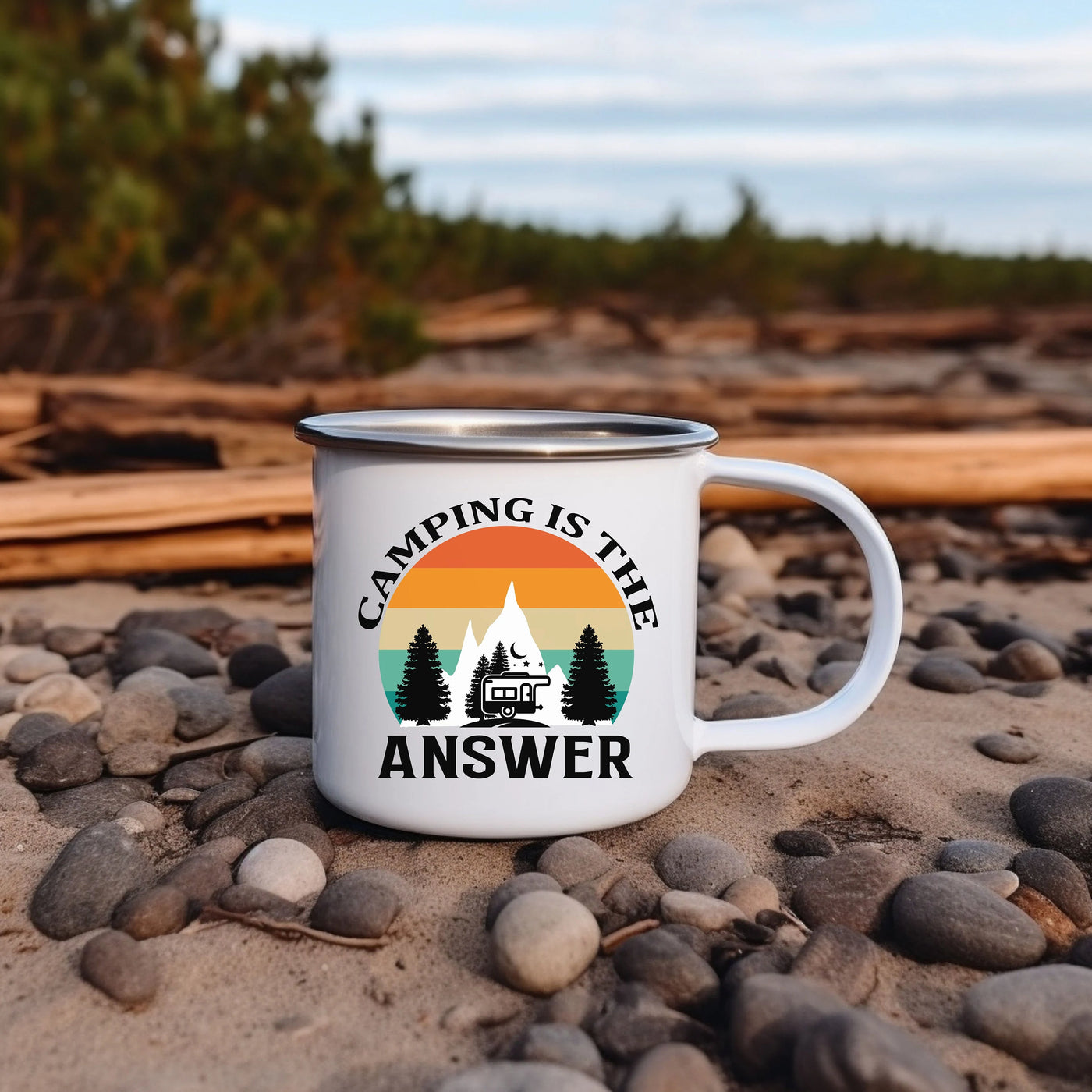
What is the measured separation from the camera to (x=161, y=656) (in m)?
2.39

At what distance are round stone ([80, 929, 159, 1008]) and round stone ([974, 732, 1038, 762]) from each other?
4.44 ft

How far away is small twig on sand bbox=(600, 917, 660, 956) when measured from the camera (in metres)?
1.42

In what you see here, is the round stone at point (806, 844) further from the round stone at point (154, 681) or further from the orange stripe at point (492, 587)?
the round stone at point (154, 681)

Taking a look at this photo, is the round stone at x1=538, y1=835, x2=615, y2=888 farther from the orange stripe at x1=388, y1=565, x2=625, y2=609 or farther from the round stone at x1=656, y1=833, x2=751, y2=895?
the orange stripe at x1=388, y1=565, x2=625, y2=609

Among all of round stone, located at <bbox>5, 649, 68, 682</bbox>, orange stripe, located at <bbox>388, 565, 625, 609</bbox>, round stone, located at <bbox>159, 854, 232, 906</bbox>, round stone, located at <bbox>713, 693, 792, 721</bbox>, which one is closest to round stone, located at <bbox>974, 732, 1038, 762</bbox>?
round stone, located at <bbox>713, 693, 792, 721</bbox>

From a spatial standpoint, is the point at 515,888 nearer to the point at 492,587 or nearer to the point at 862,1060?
the point at 492,587

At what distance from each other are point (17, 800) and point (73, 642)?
0.76 metres

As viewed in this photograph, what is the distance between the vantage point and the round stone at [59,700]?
7.13 feet

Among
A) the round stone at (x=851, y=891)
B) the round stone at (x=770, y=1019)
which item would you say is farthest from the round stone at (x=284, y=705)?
the round stone at (x=770, y=1019)

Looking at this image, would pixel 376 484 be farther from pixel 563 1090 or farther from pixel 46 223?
pixel 46 223

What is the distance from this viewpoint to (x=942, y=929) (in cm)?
142

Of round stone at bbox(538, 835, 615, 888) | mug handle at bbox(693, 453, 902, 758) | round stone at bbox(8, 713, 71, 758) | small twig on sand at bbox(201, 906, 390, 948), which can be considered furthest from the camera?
round stone at bbox(8, 713, 71, 758)

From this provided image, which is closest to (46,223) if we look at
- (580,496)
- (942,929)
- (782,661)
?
(782,661)

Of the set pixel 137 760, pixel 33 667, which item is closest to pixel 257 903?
pixel 137 760
